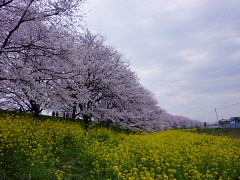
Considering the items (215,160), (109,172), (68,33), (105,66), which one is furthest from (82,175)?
(105,66)

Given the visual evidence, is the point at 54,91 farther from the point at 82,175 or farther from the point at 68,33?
the point at 82,175

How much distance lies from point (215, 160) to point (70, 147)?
5.77m

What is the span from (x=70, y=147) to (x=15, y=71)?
384 centimetres

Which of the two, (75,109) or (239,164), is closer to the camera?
Result: (239,164)

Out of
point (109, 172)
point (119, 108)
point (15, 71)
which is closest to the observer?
point (109, 172)

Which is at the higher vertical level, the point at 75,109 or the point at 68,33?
the point at 68,33

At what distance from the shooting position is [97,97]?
15.2m

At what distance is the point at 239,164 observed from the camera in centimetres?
Result: 701

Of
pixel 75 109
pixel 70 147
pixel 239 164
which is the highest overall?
pixel 75 109

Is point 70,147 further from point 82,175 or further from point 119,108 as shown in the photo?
point 119,108

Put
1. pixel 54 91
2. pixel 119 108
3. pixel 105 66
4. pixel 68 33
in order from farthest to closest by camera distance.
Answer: pixel 119 108, pixel 105 66, pixel 54 91, pixel 68 33

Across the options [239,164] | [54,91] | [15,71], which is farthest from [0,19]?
[239,164]

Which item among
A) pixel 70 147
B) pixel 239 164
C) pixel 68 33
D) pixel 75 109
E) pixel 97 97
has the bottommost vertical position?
pixel 239 164

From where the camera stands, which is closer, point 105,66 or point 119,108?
point 105,66
